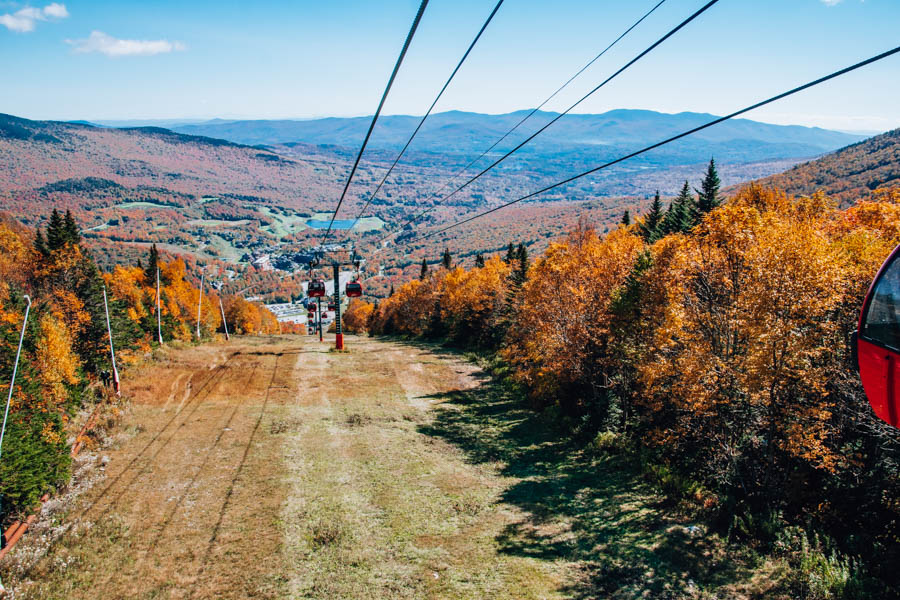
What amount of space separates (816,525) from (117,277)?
87665 millimetres

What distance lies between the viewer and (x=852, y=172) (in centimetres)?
13912

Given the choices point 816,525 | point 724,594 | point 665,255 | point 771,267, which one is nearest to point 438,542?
point 724,594

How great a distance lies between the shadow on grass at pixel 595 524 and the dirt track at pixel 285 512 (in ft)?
3.60

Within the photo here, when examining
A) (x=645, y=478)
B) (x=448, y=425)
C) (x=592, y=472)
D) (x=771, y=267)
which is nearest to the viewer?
(x=771, y=267)

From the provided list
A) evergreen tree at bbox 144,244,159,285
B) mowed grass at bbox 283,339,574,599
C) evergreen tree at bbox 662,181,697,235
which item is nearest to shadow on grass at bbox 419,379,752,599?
mowed grass at bbox 283,339,574,599

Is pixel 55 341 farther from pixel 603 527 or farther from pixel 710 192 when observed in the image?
pixel 710 192

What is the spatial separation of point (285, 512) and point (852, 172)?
18026cm

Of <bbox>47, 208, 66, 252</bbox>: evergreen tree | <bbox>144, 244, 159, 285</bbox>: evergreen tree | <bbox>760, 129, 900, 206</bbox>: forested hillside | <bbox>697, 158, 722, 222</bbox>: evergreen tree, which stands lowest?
<bbox>144, 244, 159, 285</bbox>: evergreen tree

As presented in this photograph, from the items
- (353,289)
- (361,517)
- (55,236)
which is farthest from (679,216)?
(55,236)

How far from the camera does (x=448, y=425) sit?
34.6m

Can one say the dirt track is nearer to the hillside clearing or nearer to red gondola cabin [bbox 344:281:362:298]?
the hillside clearing

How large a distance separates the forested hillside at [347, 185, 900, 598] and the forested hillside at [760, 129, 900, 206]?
107m

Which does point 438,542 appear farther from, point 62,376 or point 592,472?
point 62,376

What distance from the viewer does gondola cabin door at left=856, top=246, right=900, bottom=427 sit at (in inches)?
272
